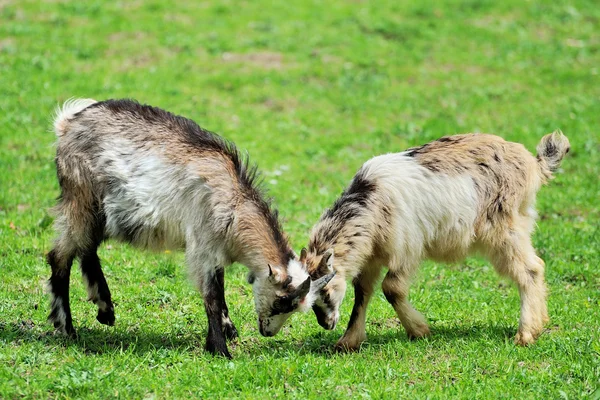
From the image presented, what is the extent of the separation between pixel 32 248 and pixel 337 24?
28.7 feet

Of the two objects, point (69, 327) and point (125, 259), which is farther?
point (125, 259)

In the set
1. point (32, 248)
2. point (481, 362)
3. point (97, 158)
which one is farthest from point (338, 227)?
point (32, 248)

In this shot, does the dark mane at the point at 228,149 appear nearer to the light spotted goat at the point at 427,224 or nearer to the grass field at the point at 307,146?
the light spotted goat at the point at 427,224

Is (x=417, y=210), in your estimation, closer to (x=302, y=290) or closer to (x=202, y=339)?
(x=302, y=290)

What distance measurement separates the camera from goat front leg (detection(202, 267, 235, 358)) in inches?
235

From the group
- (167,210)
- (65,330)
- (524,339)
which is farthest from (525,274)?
(65,330)

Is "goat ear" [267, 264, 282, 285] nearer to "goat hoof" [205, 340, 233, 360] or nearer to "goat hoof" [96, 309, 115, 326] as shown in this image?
"goat hoof" [205, 340, 233, 360]

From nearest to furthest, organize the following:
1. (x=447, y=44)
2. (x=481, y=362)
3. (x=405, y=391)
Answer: (x=405, y=391) < (x=481, y=362) < (x=447, y=44)

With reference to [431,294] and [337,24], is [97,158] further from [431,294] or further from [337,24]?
[337,24]

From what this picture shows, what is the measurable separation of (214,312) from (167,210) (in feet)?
2.79

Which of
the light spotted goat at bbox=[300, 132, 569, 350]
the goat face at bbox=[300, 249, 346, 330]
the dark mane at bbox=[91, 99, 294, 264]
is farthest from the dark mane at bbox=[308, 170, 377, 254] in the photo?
the dark mane at bbox=[91, 99, 294, 264]

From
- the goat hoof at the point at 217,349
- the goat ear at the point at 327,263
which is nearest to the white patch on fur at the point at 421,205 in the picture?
the goat ear at the point at 327,263

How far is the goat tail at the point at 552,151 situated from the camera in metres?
6.99

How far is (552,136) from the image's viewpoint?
700cm
